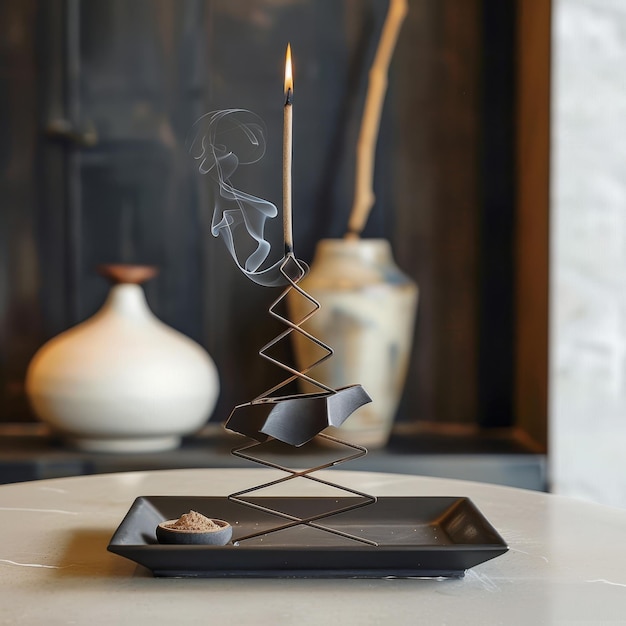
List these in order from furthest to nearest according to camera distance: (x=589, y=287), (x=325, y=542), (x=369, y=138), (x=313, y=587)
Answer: (x=369, y=138) < (x=589, y=287) < (x=325, y=542) < (x=313, y=587)

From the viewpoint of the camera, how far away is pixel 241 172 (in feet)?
7.71

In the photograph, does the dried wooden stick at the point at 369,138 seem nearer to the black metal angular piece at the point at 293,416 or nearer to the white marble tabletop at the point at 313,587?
the white marble tabletop at the point at 313,587

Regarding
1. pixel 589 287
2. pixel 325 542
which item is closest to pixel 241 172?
pixel 589 287

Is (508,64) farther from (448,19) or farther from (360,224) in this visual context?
(360,224)

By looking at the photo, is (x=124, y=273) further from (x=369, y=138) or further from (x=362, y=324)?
(x=369, y=138)

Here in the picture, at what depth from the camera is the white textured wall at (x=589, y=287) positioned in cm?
201

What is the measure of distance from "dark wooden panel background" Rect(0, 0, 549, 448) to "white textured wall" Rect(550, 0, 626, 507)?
33cm

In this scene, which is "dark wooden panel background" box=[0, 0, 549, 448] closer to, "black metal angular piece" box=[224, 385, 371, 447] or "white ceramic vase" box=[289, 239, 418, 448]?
"white ceramic vase" box=[289, 239, 418, 448]

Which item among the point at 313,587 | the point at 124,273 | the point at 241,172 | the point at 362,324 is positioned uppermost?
the point at 241,172

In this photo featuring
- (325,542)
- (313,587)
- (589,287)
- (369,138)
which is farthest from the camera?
(369,138)

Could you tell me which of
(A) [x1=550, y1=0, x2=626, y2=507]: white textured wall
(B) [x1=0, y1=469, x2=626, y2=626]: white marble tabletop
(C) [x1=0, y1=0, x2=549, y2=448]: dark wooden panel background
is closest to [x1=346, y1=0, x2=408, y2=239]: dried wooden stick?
(C) [x1=0, y1=0, x2=549, y2=448]: dark wooden panel background

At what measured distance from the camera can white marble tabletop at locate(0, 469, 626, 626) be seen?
69cm

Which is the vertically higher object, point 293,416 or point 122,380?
point 293,416

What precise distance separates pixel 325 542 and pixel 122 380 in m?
1.23
